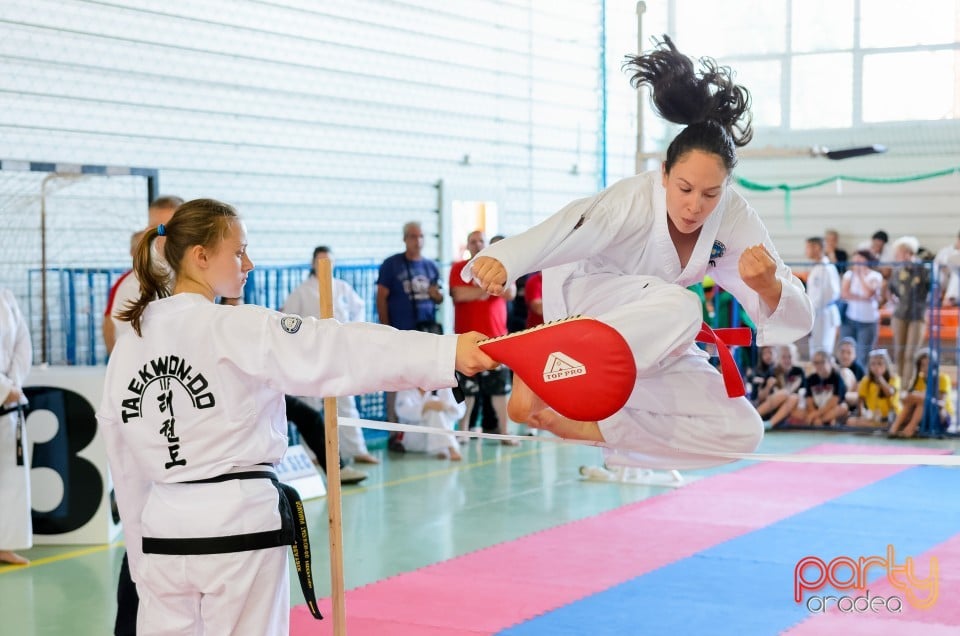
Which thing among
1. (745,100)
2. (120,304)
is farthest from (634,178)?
(120,304)

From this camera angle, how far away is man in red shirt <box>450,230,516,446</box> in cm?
876

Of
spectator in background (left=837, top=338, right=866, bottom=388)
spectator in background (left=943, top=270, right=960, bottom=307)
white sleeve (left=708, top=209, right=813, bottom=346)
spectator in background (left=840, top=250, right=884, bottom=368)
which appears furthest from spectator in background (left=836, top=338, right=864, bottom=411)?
white sleeve (left=708, top=209, right=813, bottom=346)

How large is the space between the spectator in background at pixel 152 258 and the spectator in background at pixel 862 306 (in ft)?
23.4

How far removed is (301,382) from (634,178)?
1379mm

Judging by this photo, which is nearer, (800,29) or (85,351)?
(85,351)

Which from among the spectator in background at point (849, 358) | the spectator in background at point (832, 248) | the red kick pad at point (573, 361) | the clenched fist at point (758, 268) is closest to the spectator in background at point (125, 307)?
the red kick pad at point (573, 361)

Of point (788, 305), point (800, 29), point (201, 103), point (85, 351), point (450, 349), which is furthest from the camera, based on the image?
point (800, 29)

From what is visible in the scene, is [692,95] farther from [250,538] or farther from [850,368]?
[850,368]

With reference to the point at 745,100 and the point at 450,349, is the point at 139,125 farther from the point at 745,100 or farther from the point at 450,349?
the point at 450,349

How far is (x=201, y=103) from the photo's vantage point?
29.7ft

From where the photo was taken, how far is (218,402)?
2.78 m

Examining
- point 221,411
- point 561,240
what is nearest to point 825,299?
point 561,240

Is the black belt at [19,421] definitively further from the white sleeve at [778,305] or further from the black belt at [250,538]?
the white sleeve at [778,305]

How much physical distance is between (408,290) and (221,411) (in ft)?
20.9
